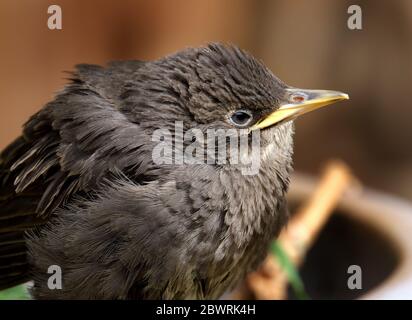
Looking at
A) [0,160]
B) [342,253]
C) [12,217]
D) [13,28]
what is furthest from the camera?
[13,28]

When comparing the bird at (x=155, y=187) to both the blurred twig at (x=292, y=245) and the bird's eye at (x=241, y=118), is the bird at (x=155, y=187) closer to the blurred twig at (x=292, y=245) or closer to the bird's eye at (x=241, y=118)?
the bird's eye at (x=241, y=118)

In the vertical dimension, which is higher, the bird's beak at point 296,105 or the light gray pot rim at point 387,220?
the bird's beak at point 296,105

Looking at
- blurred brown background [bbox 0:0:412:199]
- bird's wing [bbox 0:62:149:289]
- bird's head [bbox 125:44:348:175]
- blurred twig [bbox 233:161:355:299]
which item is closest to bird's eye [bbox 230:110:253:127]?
bird's head [bbox 125:44:348:175]

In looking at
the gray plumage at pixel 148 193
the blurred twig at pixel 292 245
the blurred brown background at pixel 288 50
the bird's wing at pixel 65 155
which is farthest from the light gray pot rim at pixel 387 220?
the blurred brown background at pixel 288 50

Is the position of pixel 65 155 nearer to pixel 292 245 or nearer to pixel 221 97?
pixel 221 97

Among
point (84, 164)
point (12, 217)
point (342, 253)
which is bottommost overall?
point (342, 253)

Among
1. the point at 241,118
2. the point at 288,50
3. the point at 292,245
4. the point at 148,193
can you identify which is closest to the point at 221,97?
the point at 241,118
